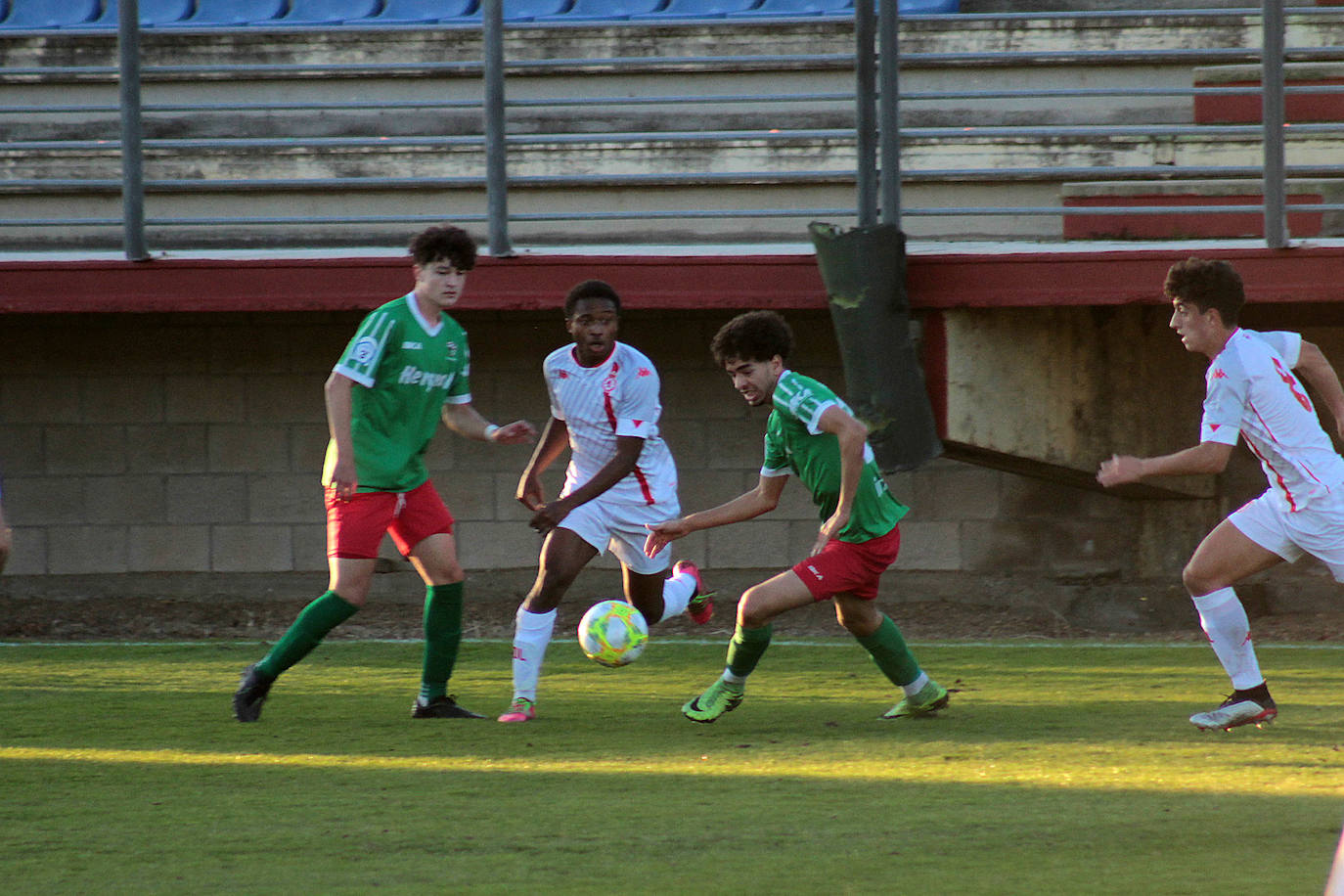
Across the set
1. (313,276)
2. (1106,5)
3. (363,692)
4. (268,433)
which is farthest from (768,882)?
(1106,5)

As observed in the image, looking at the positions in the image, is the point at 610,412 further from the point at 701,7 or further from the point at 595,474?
the point at 701,7

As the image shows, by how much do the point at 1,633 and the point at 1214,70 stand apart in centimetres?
911

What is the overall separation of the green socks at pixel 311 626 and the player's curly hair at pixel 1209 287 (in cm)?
340

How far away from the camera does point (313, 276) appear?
9.43m

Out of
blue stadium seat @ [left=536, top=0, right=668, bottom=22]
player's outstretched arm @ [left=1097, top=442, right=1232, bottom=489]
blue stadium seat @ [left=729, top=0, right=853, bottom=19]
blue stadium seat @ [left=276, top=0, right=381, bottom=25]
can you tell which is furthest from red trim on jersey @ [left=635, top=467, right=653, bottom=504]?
blue stadium seat @ [left=276, top=0, right=381, bottom=25]

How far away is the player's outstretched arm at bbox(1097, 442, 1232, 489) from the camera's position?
5.35 metres

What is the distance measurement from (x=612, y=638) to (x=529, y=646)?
0.36 metres

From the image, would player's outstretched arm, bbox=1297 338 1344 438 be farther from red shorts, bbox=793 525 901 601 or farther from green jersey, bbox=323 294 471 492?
green jersey, bbox=323 294 471 492

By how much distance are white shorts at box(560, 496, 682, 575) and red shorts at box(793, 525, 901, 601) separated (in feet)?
2.73

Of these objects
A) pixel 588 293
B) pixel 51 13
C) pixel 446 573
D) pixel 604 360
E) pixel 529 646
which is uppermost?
pixel 51 13

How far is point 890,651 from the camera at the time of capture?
6.03 meters

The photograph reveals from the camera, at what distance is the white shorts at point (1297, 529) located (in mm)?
5629

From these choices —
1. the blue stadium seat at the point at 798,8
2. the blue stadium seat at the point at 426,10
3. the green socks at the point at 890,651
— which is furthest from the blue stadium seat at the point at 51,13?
the green socks at the point at 890,651

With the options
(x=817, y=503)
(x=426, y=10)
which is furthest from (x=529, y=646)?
(x=426, y=10)
